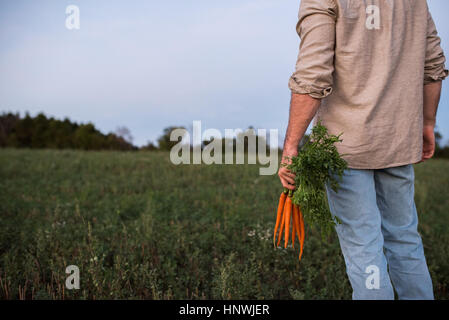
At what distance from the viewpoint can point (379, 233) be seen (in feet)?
6.81

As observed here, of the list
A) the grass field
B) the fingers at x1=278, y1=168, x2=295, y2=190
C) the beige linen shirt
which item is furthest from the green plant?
the grass field

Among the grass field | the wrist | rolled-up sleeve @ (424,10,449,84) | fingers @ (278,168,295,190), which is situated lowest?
the grass field

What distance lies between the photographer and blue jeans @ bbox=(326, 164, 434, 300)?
202cm

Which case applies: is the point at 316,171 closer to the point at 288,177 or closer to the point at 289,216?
the point at 288,177

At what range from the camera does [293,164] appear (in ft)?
6.44

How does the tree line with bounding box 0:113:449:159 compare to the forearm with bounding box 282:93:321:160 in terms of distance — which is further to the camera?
the tree line with bounding box 0:113:449:159

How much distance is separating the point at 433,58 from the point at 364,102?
84cm

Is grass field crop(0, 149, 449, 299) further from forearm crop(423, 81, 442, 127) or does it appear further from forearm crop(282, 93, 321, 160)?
forearm crop(423, 81, 442, 127)

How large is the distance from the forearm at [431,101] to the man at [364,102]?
40 cm

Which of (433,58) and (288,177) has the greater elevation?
(433,58)

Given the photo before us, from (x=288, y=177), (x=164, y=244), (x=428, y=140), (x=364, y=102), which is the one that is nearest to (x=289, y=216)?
(x=288, y=177)

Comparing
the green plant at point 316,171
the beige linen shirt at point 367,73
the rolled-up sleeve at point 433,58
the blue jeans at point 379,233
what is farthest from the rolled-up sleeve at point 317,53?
the rolled-up sleeve at point 433,58

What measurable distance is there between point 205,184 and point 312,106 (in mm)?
6283
